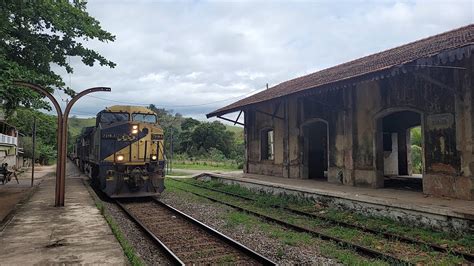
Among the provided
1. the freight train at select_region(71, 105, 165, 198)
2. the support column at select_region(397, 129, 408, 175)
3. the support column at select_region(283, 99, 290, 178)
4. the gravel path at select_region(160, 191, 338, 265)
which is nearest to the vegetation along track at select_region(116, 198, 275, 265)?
the gravel path at select_region(160, 191, 338, 265)

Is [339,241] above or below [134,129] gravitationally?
below

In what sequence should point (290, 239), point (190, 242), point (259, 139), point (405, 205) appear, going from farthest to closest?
point (259, 139)
point (405, 205)
point (290, 239)
point (190, 242)

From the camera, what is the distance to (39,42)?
37.5ft

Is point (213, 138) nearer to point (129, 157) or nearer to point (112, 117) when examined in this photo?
point (112, 117)

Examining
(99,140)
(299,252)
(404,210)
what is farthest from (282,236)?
(99,140)

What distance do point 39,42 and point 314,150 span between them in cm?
1131

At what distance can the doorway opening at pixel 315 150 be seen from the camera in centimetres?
1508

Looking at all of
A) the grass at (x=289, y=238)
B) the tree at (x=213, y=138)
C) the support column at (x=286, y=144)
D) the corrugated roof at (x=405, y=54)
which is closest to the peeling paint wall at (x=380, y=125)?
the support column at (x=286, y=144)

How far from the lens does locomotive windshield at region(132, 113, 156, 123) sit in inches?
522

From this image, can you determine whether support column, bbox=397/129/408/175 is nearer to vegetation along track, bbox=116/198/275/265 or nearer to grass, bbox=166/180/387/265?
grass, bbox=166/180/387/265

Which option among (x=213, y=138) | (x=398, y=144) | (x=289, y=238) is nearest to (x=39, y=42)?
(x=289, y=238)

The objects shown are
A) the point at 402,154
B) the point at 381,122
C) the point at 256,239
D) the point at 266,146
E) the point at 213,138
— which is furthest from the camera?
the point at 213,138

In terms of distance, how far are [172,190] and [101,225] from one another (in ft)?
26.0

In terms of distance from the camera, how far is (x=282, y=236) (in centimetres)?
730
